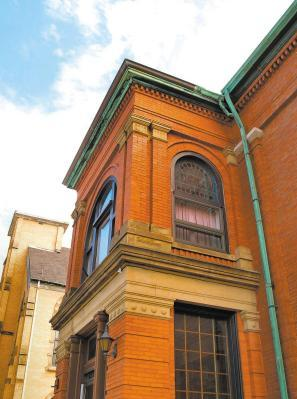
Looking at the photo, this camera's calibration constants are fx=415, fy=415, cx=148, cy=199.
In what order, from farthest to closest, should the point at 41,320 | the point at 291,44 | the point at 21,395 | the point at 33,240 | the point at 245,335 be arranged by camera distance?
the point at 33,240 → the point at 41,320 → the point at 21,395 → the point at 291,44 → the point at 245,335

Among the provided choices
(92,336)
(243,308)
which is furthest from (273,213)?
(92,336)

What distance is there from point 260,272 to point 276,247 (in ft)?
2.24

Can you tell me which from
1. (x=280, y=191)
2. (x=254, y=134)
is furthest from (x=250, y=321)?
(x=254, y=134)

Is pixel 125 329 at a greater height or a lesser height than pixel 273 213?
lesser

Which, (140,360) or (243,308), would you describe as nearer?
(140,360)

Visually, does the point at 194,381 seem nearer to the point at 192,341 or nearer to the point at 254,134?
the point at 192,341

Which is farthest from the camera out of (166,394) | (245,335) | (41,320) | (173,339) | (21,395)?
(41,320)

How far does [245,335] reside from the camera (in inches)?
334

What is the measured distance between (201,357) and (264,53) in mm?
7513

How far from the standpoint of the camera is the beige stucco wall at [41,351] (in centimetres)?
2158

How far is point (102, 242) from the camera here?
37.9ft

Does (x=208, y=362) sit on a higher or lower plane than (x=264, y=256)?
lower

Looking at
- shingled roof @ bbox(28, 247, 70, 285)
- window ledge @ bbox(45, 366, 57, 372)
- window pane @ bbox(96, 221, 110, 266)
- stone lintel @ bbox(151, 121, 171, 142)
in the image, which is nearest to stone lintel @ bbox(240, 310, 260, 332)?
window pane @ bbox(96, 221, 110, 266)

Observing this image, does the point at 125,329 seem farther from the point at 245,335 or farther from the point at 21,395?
the point at 21,395
